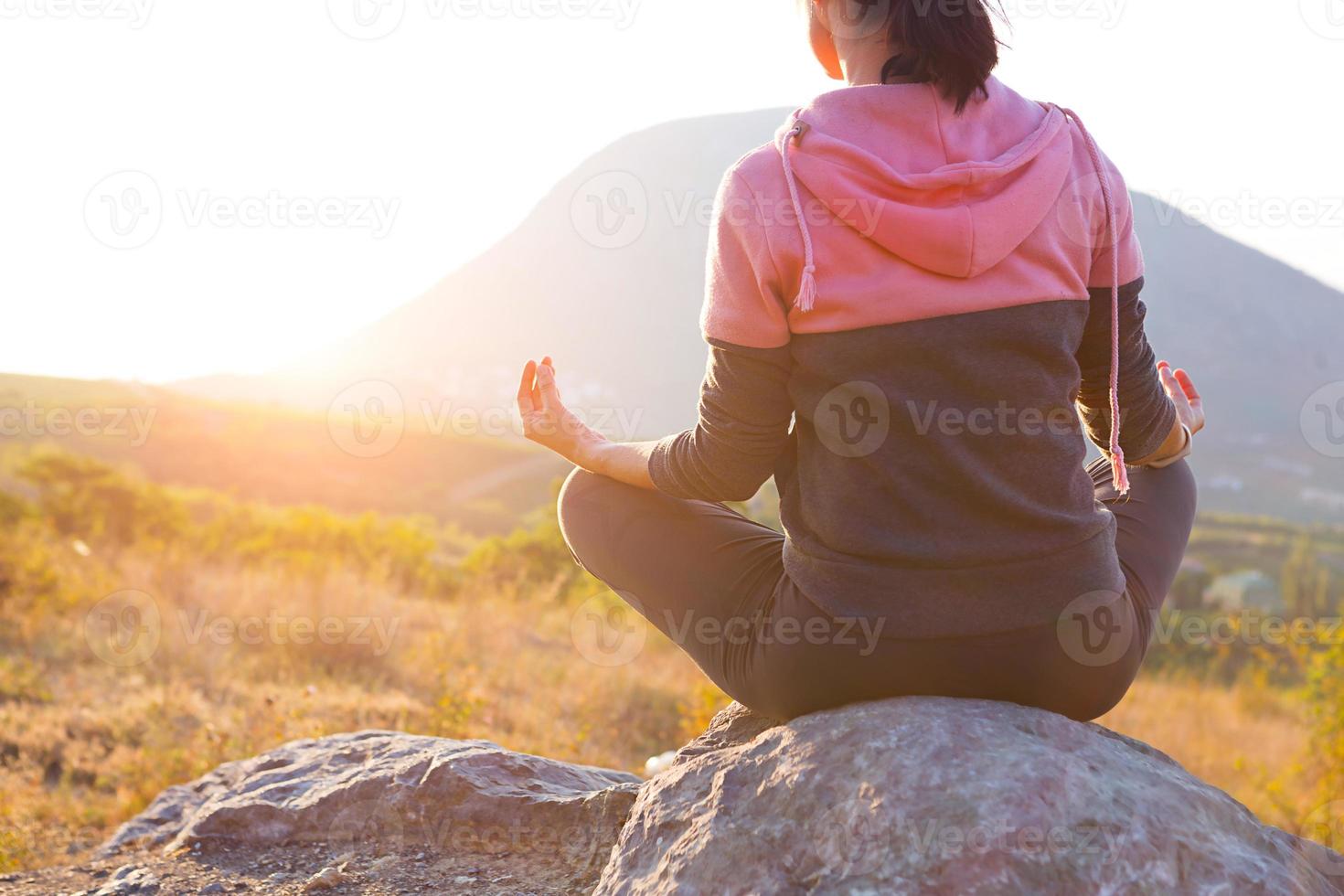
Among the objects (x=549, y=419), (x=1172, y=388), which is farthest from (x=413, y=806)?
(x=1172, y=388)

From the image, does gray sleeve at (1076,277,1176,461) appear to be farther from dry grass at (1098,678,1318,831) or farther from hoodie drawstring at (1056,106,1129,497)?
dry grass at (1098,678,1318,831)

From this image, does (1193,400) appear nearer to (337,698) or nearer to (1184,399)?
(1184,399)

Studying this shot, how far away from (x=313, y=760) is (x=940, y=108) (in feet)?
8.51

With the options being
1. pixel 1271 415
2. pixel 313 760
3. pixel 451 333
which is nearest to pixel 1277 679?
pixel 313 760

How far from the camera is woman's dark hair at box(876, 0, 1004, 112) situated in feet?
5.51

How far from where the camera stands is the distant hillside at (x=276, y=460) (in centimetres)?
2558

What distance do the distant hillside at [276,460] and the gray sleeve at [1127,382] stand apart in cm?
2099

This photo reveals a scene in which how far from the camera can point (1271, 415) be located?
105312 mm

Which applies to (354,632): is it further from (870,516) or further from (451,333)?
(451,333)

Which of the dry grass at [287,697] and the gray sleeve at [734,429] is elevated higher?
the gray sleeve at [734,429]

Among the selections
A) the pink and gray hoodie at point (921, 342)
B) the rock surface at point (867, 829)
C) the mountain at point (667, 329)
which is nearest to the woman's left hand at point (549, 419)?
the pink and gray hoodie at point (921, 342)

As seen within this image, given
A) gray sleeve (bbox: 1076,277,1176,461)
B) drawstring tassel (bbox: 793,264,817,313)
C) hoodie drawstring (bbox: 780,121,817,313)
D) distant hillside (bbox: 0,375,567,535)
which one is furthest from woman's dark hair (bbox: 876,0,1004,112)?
distant hillside (bbox: 0,375,567,535)

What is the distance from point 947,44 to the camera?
167 cm

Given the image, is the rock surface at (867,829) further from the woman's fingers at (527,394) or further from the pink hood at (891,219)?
the woman's fingers at (527,394)
